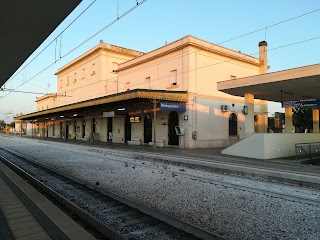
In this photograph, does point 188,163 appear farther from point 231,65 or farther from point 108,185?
point 231,65

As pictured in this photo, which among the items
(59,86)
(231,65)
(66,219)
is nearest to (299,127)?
(231,65)

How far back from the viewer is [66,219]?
497cm

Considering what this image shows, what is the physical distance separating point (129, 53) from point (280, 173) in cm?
3088

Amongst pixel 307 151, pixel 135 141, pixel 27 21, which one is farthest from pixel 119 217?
pixel 135 141

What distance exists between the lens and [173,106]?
→ 21.5 m

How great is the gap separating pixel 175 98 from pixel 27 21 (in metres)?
16.1

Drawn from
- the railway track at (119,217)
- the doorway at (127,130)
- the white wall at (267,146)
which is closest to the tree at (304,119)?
the doorway at (127,130)

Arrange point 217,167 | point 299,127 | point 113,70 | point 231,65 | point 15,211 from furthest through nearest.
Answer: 1. point 299,127
2. point 113,70
3. point 231,65
4. point 217,167
5. point 15,211

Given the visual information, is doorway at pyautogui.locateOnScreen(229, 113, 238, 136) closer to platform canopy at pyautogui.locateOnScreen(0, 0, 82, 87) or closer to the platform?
platform canopy at pyautogui.locateOnScreen(0, 0, 82, 87)

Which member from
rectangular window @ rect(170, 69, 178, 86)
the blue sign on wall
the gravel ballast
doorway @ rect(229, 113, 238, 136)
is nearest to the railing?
the gravel ballast

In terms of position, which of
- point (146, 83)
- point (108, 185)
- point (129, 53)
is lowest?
point (108, 185)

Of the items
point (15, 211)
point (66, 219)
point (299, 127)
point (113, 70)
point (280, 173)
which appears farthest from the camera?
point (299, 127)

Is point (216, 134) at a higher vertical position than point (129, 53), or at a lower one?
lower

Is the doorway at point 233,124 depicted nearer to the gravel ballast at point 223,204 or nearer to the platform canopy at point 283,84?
the platform canopy at point 283,84
